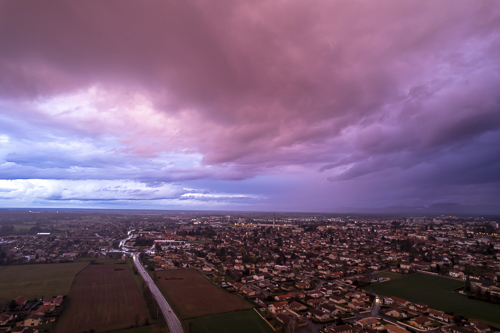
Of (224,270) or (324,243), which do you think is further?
(324,243)

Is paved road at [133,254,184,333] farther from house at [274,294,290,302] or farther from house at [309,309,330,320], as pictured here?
house at [309,309,330,320]

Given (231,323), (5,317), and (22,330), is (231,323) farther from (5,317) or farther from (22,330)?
(5,317)

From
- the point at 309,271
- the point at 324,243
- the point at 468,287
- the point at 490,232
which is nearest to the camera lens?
the point at 468,287

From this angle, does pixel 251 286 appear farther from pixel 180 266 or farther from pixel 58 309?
pixel 58 309

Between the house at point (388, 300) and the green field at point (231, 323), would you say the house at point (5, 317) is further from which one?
the house at point (388, 300)

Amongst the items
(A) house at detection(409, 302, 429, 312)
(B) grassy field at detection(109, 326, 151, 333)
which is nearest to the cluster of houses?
(B) grassy field at detection(109, 326, 151, 333)

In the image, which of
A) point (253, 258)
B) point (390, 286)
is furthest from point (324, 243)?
point (390, 286)

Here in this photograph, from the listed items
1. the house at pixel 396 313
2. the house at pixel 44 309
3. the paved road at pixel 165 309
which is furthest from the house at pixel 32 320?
the house at pixel 396 313
